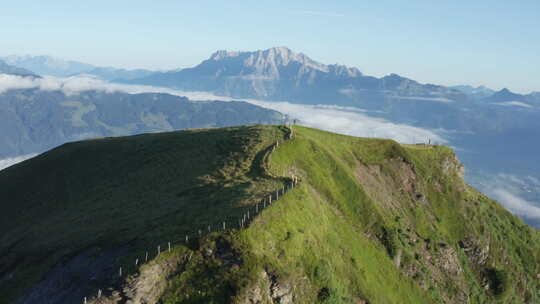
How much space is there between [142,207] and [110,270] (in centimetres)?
2584

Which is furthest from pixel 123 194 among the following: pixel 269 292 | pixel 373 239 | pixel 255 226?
pixel 373 239

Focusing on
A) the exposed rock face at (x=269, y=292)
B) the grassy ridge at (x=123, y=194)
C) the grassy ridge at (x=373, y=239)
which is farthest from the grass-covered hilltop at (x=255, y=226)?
the grassy ridge at (x=123, y=194)

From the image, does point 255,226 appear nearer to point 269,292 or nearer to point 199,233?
point 199,233

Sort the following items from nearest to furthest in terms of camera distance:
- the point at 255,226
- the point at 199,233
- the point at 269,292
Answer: the point at 269,292 < the point at 199,233 < the point at 255,226

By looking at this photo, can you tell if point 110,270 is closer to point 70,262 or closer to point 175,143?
point 70,262

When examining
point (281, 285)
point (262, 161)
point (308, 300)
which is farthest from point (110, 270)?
point (262, 161)

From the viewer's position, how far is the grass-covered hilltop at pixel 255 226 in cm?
5069

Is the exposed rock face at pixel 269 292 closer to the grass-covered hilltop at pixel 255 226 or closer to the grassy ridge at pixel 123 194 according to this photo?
the grass-covered hilltop at pixel 255 226

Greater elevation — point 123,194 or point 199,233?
→ point 199,233

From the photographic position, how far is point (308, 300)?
5362cm

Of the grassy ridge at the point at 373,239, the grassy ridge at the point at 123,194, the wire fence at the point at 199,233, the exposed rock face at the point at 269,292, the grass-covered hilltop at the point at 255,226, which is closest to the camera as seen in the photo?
the exposed rock face at the point at 269,292

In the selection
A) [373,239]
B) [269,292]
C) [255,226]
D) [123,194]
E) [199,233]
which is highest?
[255,226]

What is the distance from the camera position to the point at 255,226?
55.8 metres

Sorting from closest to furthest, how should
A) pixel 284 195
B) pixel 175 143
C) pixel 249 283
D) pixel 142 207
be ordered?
pixel 249 283
pixel 284 195
pixel 142 207
pixel 175 143
